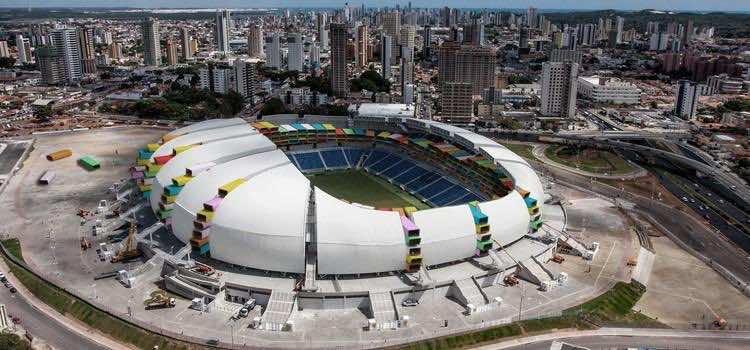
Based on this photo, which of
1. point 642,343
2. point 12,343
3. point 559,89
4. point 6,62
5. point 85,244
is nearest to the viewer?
point 12,343

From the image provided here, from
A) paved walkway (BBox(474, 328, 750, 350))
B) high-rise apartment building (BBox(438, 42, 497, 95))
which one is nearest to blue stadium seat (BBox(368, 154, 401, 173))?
paved walkway (BBox(474, 328, 750, 350))

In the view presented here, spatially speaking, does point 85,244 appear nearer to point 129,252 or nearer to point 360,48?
point 129,252

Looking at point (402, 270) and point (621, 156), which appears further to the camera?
point (621, 156)

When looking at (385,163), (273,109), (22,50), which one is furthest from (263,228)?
(22,50)

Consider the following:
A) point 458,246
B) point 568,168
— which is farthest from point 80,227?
point 568,168

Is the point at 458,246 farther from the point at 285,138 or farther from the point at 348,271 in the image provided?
the point at 285,138

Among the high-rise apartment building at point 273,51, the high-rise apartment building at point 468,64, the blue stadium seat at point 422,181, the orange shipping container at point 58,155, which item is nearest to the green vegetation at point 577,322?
the blue stadium seat at point 422,181

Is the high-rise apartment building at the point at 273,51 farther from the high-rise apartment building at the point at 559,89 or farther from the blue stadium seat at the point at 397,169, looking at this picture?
the blue stadium seat at the point at 397,169
